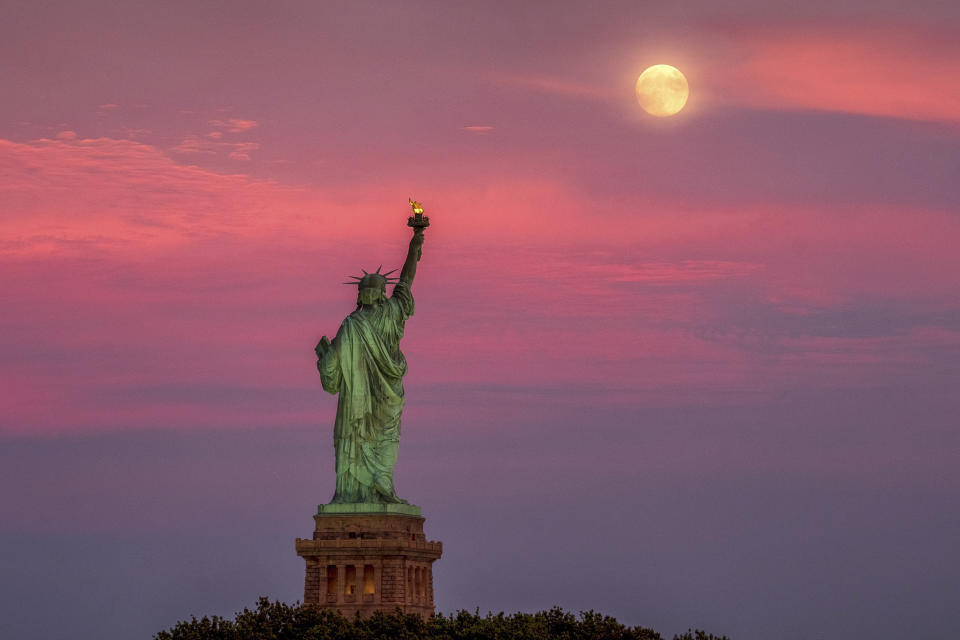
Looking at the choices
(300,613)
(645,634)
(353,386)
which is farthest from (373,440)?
(645,634)

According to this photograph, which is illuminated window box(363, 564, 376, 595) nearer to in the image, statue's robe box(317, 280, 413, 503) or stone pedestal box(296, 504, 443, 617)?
stone pedestal box(296, 504, 443, 617)

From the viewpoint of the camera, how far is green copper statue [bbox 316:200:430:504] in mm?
81562

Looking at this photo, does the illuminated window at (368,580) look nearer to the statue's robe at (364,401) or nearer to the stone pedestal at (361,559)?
the stone pedestal at (361,559)

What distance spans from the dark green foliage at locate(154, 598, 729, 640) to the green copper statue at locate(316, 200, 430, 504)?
16.8 feet

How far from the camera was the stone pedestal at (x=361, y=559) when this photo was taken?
261ft

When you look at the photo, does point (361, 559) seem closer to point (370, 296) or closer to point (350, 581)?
point (350, 581)

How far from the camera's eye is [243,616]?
3073 inches

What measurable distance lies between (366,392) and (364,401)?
388mm

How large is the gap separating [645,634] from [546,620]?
3758mm

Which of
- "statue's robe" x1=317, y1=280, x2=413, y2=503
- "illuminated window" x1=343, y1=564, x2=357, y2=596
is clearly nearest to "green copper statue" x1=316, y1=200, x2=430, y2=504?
"statue's robe" x1=317, y1=280, x2=413, y2=503

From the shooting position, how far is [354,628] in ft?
253

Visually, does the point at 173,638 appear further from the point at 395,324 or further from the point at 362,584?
the point at 395,324

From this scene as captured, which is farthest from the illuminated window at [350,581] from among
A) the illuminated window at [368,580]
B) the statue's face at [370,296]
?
the statue's face at [370,296]

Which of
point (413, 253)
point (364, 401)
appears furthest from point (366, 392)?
point (413, 253)
